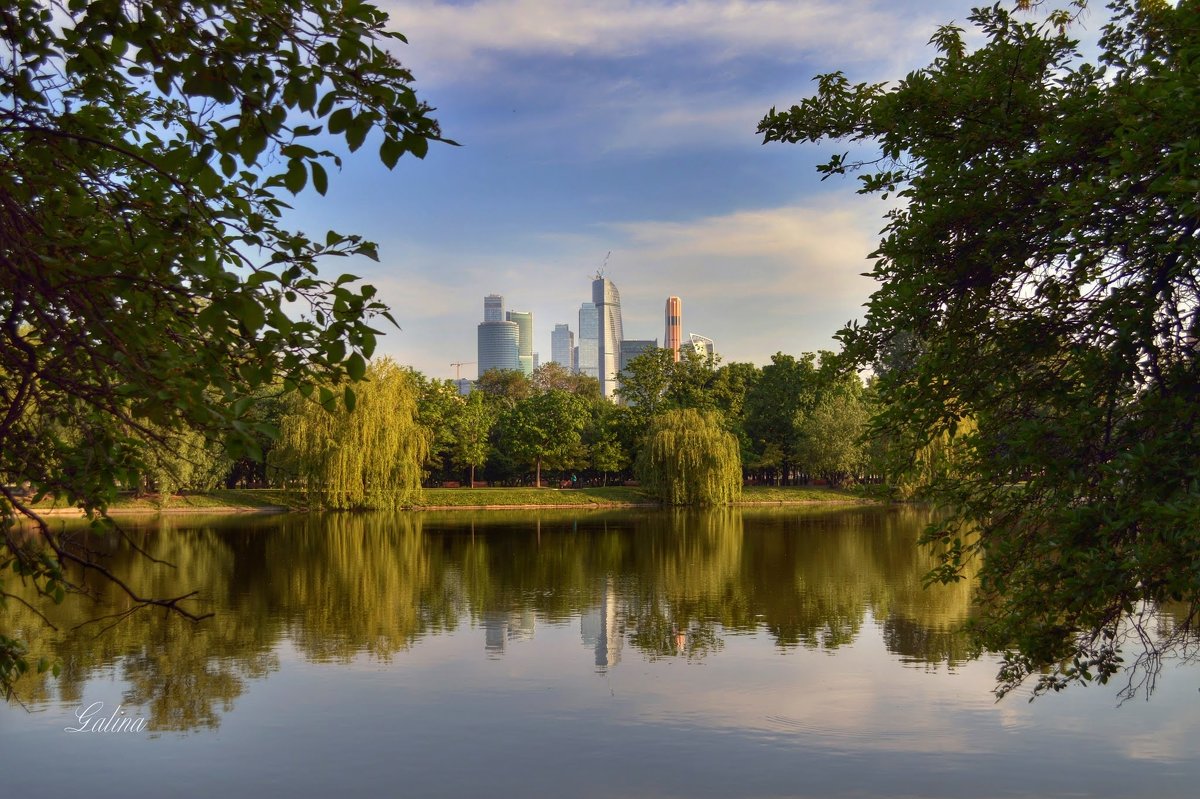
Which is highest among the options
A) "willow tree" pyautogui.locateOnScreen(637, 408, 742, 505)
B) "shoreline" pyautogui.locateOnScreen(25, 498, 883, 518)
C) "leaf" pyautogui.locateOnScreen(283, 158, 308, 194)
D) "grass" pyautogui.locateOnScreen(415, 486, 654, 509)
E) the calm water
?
"leaf" pyautogui.locateOnScreen(283, 158, 308, 194)

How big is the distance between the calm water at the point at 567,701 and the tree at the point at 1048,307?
302 cm

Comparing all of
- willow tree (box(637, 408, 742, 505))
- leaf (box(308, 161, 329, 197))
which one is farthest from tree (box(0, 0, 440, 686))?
willow tree (box(637, 408, 742, 505))

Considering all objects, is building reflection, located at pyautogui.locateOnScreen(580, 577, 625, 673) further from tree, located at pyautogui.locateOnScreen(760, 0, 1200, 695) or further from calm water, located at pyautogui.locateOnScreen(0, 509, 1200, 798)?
tree, located at pyautogui.locateOnScreen(760, 0, 1200, 695)

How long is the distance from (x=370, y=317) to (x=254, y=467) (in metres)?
49.6

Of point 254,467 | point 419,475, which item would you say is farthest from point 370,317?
point 254,467

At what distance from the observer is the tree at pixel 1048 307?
498 cm

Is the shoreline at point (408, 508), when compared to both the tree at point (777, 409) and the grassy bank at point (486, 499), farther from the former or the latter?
the tree at point (777, 409)

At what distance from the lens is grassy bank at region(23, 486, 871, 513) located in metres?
41.3

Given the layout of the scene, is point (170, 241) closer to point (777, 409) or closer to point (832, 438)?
point (832, 438)

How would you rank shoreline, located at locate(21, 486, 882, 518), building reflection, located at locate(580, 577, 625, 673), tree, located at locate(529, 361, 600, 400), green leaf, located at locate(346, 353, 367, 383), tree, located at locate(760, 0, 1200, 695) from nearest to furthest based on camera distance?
1. green leaf, located at locate(346, 353, 367, 383)
2. tree, located at locate(760, 0, 1200, 695)
3. building reflection, located at locate(580, 577, 625, 673)
4. shoreline, located at locate(21, 486, 882, 518)
5. tree, located at locate(529, 361, 600, 400)

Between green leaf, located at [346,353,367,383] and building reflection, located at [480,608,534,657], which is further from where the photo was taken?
building reflection, located at [480,608,534,657]

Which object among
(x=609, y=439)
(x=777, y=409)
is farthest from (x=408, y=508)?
(x=777, y=409)

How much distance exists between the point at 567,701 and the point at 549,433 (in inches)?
1743

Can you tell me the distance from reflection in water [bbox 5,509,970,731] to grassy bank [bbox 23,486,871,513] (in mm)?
10601
